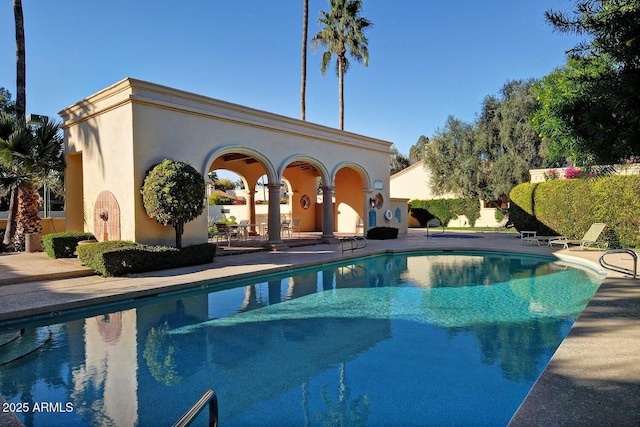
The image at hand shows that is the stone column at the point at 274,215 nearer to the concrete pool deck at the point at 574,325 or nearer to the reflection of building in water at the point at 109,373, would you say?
the concrete pool deck at the point at 574,325

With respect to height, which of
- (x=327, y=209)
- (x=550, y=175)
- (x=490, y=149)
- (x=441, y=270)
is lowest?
(x=441, y=270)

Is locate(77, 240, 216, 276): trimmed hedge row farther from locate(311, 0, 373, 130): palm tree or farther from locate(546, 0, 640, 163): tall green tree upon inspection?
locate(311, 0, 373, 130): palm tree

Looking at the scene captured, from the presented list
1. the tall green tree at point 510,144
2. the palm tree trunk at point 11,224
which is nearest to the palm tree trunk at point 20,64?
the palm tree trunk at point 11,224

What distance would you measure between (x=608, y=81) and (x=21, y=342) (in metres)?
8.78

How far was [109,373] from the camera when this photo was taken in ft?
16.9

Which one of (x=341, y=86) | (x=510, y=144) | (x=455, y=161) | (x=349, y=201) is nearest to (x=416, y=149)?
(x=455, y=161)

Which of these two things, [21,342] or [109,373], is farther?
[21,342]

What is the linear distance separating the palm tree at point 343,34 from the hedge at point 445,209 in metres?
14.0

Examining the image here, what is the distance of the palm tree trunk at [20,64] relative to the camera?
15.3 m

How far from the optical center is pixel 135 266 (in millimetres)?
10703

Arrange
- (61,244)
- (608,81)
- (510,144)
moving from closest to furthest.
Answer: (608,81) < (61,244) < (510,144)

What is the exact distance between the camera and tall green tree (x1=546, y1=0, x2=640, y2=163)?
362cm

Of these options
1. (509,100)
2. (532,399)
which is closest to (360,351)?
(532,399)

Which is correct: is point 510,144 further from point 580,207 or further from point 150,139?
point 150,139
